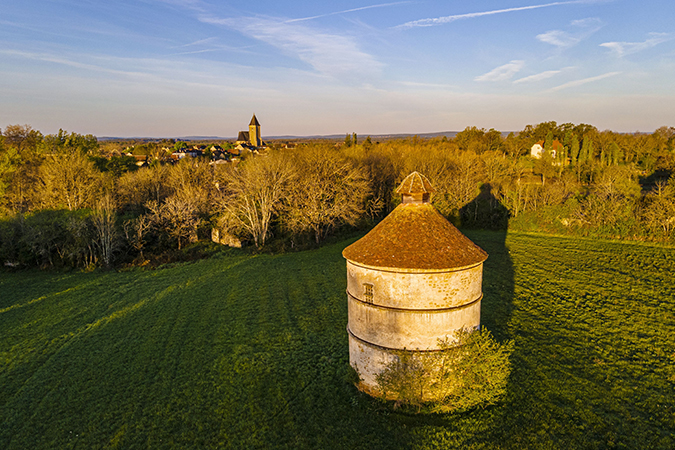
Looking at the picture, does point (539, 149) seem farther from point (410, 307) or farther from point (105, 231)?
point (410, 307)

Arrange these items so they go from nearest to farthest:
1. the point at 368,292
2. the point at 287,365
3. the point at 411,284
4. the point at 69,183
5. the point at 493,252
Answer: the point at 411,284 < the point at 368,292 < the point at 287,365 < the point at 493,252 < the point at 69,183

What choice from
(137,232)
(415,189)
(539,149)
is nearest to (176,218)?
(137,232)

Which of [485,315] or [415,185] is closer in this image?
[415,185]

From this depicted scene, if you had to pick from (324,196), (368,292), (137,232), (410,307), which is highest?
(324,196)

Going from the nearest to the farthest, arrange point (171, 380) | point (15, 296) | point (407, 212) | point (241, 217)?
point (407, 212), point (171, 380), point (15, 296), point (241, 217)

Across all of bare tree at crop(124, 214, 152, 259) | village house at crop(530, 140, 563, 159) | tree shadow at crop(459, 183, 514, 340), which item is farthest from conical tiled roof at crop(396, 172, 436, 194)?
village house at crop(530, 140, 563, 159)

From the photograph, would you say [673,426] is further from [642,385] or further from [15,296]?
[15,296]

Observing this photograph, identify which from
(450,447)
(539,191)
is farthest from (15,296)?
(539,191)

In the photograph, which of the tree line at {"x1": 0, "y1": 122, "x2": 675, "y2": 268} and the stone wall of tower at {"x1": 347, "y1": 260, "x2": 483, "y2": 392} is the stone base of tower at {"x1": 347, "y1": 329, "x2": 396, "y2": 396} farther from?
the tree line at {"x1": 0, "y1": 122, "x2": 675, "y2": 268}
